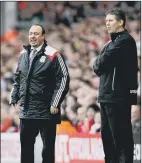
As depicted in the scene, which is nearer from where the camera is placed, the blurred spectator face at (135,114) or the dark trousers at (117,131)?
the dark trousers at (117,131)

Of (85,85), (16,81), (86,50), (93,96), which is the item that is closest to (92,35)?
(86,50)

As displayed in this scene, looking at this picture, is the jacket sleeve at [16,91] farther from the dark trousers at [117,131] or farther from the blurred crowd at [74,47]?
the blurred crowd at [74,47]

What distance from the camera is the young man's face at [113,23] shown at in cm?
828

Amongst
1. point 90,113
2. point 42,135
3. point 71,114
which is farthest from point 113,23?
point 71,114

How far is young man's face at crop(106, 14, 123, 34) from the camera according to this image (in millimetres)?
8281

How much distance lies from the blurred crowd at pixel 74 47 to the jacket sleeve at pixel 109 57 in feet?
11.1

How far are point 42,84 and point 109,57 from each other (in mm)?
919

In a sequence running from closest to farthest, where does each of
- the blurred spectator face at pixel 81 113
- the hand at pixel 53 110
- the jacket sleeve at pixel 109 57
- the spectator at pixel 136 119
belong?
the jacket sleeve at pixel 109 57 → the hand at pixel 53 110 → the spectator at pixel 136 119 → the blurred spectator face at pixel 81 113

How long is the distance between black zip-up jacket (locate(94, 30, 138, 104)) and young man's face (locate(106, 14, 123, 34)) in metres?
0.05

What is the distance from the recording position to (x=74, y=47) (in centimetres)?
1889

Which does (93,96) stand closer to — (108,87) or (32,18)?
(108,87)

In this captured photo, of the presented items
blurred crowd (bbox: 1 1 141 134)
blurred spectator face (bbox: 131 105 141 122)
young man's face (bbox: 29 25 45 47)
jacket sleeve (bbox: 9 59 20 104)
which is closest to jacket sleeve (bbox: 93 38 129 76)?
young man's face (bbox: 29 25 45 47)

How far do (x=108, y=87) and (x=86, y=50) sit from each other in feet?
33.5

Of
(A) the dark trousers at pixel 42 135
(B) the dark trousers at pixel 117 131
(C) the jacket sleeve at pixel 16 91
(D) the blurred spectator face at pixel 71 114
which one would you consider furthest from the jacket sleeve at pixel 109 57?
(D) the blurred spectator face at pixel 71 114
